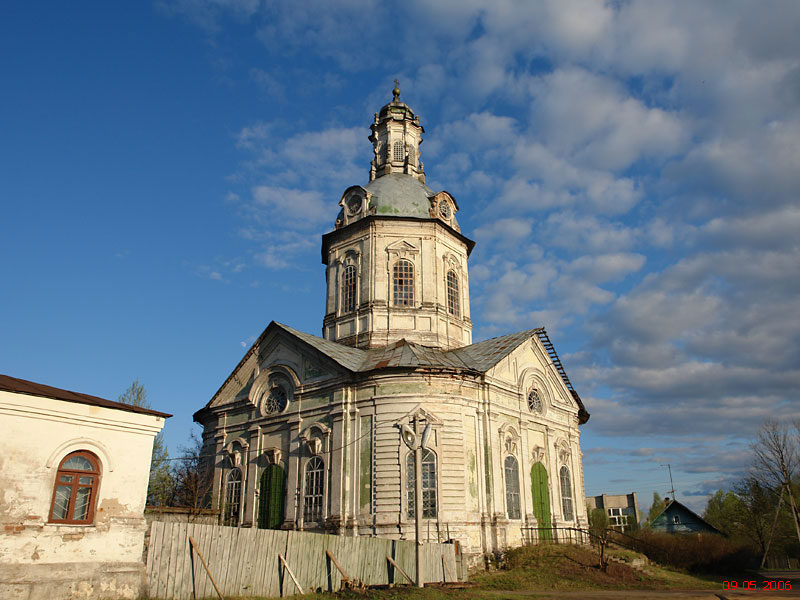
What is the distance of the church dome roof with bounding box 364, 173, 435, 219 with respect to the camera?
1113 inches

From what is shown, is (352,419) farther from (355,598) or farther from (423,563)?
(355,598)

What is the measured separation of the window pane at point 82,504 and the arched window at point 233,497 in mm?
12034

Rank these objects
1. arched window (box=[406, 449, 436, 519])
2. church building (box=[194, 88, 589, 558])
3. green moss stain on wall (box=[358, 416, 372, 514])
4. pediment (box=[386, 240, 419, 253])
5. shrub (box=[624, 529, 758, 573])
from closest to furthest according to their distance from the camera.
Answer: arched window (box=[406, 449, 436, 519])
green moss stain on wall (box=[358, 416, 372, 514])
church building (box=[194, 88, 589, 558])
shrub (box=[624, 529, 758, 573])
pediment (box=[386, 240, 419, 253])

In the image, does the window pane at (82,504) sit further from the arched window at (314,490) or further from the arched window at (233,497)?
the arched window at (233,497)

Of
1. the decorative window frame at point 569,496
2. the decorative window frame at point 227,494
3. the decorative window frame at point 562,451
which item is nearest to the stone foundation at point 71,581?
the decorative window frame at point 227,494

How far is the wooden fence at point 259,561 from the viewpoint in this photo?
461 inches

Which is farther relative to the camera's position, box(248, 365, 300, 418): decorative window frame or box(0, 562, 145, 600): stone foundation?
box(248, 365, 300, 418): decorative window frame

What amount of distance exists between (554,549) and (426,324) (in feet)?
32.9

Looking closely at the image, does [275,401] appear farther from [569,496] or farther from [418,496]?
[569,496]

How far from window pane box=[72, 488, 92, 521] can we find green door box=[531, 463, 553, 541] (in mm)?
16270

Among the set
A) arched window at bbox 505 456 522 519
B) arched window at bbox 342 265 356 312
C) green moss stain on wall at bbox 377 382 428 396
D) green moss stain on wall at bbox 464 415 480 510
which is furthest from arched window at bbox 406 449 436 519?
arched window at bbox 342 265 356 312

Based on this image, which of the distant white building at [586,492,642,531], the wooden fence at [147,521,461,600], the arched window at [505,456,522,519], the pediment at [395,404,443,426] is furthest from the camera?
the distant white building at [586,492,642,531]
